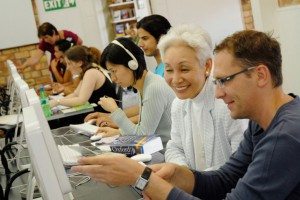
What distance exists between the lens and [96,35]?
726 cm

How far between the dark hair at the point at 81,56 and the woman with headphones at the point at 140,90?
148cm

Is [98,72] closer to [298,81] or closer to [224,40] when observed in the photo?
[298,81]

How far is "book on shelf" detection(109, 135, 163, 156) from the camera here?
195 cm

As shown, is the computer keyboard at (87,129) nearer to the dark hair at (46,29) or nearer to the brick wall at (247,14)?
the dark hair at (46,29)

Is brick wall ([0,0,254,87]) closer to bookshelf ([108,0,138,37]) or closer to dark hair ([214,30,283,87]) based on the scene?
bookshelf ([108,0,138,37])

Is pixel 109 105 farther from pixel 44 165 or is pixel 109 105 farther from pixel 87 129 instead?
pixel 44 165

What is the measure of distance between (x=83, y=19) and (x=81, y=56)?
10.9 ft

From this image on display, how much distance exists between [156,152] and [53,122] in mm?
2029

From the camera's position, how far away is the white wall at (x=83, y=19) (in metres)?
6.96

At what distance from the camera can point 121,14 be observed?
775cm

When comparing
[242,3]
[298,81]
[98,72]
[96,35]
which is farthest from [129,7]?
[298,81]

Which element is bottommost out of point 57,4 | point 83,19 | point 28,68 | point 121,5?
point 28,68

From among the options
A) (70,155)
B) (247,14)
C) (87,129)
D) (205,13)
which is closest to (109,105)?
(87,129)

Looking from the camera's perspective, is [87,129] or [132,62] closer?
[132,62]
